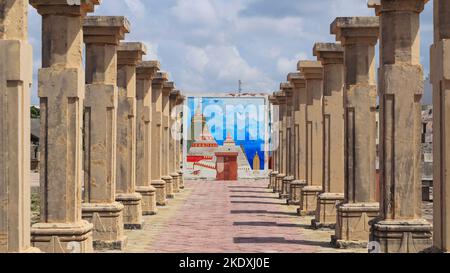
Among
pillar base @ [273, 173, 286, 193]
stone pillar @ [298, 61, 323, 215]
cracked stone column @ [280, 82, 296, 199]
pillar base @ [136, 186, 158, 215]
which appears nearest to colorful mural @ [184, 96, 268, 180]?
pillar base @ [273, 173, 286, 193]

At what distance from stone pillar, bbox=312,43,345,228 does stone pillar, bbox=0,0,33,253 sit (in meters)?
9.31

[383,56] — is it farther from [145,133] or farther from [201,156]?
[201,156]

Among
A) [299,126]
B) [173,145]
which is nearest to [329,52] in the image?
[299,126]

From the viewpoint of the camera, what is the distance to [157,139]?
2200 centimetres

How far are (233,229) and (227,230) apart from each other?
226mm

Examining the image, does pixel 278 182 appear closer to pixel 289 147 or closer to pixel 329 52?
pixel 289 147

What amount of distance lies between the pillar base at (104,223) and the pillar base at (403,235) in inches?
192

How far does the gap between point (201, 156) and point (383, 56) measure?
1299 inches

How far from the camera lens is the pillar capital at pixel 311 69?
18781mm

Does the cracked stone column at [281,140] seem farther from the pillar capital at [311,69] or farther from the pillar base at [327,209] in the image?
the pillar base at [327,209]

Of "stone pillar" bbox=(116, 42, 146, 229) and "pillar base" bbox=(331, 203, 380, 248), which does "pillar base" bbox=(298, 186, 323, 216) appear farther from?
"pillar base" bbox=(331, 203, 380, 248)

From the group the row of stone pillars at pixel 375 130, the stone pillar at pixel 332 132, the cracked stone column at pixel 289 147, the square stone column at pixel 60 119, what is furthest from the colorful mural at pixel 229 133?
the square stone column at pixel 60 119

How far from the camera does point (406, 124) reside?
405 inches

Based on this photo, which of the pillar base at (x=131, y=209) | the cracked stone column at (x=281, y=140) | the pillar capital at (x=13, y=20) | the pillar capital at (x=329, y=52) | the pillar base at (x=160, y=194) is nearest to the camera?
the pillar capital at (x=13, y=20)
